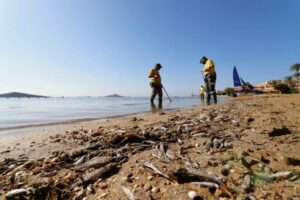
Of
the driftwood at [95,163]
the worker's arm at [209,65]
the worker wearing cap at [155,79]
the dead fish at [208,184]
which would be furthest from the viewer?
the worker wearing cap at [155,79]

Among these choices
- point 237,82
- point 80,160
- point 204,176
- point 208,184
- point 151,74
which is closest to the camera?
point 208,184

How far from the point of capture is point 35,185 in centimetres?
256

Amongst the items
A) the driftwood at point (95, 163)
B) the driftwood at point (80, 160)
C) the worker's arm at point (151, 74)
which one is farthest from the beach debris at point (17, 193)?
the worker's arm at point (151, 74)

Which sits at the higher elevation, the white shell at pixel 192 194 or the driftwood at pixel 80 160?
the driftwood at pixel 80 160

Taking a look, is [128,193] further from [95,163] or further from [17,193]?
[17,193]

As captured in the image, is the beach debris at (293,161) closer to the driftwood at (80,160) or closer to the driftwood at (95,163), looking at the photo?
the driftwood at (95,163)

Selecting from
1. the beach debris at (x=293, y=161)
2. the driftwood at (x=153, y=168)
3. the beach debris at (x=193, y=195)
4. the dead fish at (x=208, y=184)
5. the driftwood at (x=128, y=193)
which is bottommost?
the driftwood at (x=128, y=193)

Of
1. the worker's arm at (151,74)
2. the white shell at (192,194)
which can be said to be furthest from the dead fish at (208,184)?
the worker's arm at (151,74)

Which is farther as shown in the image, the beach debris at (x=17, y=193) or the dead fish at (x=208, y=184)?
the beach debris at (x=17, y=193)

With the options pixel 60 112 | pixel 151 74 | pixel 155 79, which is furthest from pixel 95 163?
→ pixel 60 112

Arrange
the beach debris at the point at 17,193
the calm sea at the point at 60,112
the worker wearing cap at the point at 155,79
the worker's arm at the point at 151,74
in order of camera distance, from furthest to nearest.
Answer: the worker's arm at the point at 151,74 → the worker wearing cap at the point at 155,79 → the calm sea at the point at 60,112 → the beach debris at the point at 17,193

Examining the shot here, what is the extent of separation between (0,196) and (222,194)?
2.27 meters

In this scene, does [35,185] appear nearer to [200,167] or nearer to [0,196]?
[0,196]

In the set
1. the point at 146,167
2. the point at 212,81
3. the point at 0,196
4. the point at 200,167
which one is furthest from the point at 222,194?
the point at 212,81
